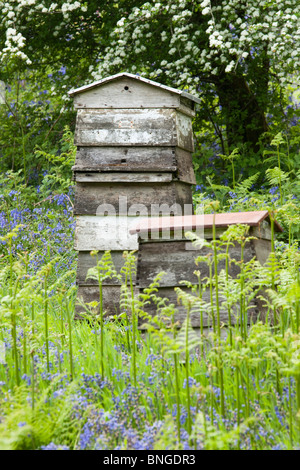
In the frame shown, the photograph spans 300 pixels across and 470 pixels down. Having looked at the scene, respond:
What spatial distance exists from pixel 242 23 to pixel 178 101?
343 centimetres

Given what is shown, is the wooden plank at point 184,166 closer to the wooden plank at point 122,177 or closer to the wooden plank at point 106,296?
the wooden plank at point 122,177

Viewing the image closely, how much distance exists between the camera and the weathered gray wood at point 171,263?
119 inches

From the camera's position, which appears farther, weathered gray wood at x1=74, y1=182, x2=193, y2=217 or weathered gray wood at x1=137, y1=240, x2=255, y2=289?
weathered gray wood at x1=74, y1=182, x2=193, y2=217

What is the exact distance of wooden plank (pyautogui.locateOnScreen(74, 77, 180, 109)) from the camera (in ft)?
13.8

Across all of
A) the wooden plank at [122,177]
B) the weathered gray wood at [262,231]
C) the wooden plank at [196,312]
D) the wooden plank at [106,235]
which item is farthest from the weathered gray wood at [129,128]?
the wooden plank at [196,312]

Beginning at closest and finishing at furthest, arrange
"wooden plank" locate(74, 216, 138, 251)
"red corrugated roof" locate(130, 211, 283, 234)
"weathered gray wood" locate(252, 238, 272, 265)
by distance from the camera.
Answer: "red corrugated roof" locate(130, 211, 283, 234) < "weathered gray wood" locate(252, 238, 272, 265) < "wooden plank" locate(74, 216, 138, 251)

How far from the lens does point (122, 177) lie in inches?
165

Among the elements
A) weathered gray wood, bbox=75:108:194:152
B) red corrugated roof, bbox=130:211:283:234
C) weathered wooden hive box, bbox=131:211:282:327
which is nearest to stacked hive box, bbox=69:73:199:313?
weathered gray wood, bbox=75:108:194:152

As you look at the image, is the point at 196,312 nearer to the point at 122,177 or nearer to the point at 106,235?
the point at 106,235

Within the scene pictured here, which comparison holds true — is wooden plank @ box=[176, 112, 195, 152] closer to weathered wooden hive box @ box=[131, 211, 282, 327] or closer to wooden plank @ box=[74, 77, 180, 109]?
wooden plank @ box=[74, 77, 180, 109]

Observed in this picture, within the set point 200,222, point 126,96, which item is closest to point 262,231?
point 200,222

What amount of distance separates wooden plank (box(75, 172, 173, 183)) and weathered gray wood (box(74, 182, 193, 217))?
53 mm

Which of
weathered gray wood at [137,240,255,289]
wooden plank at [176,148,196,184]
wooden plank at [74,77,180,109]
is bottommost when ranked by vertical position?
weathered gray wood at [137,240,255,289]

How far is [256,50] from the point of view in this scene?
8039 mm
